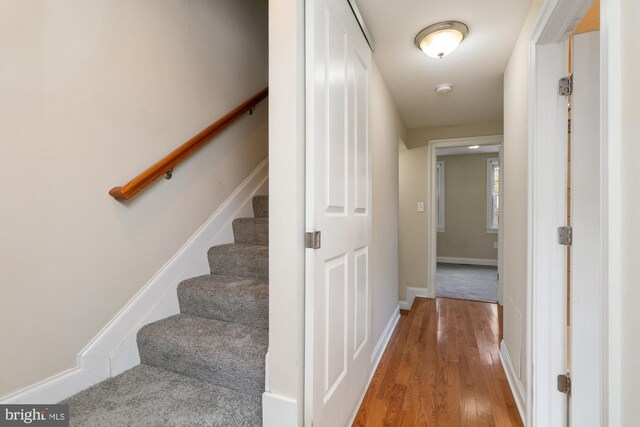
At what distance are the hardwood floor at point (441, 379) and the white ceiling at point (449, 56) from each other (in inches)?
85.1

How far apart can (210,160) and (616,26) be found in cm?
201

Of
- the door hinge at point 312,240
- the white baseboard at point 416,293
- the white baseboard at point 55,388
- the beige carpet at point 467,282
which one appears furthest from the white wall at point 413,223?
the white baseboard at point 55,388

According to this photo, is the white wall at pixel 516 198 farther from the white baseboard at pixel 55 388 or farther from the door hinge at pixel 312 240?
the white baseboard at pixel 55 388

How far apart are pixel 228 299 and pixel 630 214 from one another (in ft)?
5.26

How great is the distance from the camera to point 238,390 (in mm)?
1286

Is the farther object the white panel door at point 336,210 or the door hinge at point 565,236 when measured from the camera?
the door hinge at point 565,236

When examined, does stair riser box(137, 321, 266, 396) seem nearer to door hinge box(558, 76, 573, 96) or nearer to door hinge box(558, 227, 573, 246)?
door hinge box(558, 227, 573, 246)

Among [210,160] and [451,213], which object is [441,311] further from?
[451,213]

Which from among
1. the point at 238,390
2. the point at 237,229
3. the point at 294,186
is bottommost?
the point at 238,390

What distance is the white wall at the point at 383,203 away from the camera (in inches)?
79.4

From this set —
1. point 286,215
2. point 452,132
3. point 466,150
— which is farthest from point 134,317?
point 466,150

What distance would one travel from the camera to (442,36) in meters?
1.59

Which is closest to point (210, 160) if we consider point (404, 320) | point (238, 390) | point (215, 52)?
point (215, 52)

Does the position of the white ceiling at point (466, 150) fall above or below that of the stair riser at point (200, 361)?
above
